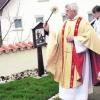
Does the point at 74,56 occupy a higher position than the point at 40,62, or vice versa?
the point at 74,56

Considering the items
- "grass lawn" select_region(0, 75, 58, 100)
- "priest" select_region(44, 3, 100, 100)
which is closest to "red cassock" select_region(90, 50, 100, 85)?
"priest" select_region(44, 3, 100, 100)

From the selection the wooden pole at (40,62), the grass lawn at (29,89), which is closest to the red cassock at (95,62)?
the grass lawn at (29,89)

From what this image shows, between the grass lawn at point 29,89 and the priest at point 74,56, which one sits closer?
the priest at point 74,56

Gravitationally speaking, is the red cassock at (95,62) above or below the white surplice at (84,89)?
above

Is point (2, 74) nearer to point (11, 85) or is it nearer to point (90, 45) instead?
point (11, 85)

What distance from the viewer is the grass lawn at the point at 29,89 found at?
9538mm

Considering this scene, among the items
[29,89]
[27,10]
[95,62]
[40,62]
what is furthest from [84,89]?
[27,10]

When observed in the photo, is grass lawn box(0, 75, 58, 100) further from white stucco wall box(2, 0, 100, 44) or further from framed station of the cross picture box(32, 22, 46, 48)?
white stucco wall box(2, 0, 100, 44)

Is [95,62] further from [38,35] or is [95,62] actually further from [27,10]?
[27,10]

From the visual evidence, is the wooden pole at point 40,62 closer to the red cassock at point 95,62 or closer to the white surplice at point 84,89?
the white surplice at point 84,89

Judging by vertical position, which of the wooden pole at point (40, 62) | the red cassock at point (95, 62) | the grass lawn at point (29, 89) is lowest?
the grass lawn at point (29, 89)

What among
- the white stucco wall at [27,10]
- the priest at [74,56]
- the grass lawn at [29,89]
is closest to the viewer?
the priest at [74,56]

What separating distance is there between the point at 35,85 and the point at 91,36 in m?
2.92

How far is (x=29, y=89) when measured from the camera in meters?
10.2
